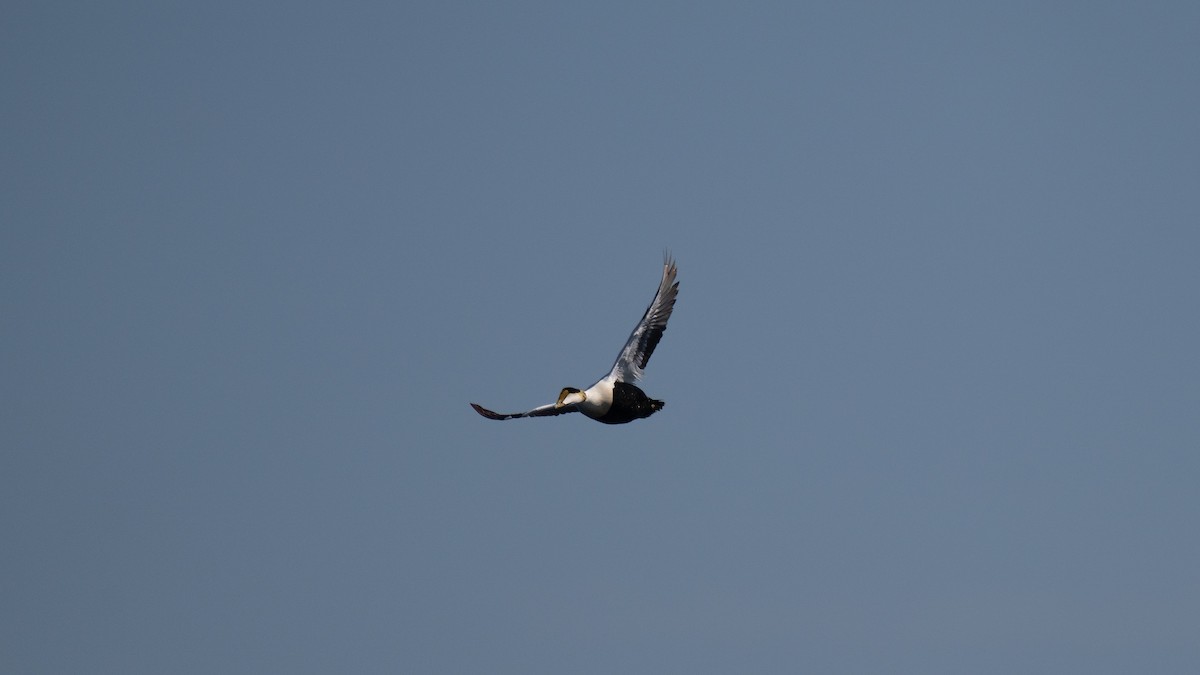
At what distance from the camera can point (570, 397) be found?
4766 cm

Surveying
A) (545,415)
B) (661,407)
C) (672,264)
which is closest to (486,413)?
(545,415)

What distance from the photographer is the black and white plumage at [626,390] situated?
47719mm

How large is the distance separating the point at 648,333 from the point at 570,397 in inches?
213

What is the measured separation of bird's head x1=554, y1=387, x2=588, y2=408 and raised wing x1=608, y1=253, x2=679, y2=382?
89.8 inches

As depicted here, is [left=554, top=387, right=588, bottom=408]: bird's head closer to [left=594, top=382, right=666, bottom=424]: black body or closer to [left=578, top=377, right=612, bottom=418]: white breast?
[left=578, top=377, right=612, bottom=418]: white breast

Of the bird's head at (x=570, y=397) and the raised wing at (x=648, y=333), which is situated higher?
the raised wing at (x=648, y=333)

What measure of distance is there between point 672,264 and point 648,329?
11.8ft

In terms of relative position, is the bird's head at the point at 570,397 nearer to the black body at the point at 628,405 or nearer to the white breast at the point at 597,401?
the white breast at the point at 597,401

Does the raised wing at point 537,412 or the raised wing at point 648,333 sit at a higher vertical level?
the raised wing at point 648,333

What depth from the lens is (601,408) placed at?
Answer: 48500 millimetres

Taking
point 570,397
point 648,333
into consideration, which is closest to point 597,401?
point 570,397

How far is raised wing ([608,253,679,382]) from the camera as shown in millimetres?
50375

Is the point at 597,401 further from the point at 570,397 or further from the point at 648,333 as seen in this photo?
the point at 648,333

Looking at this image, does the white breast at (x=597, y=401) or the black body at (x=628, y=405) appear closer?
the white breast at (x=597, y=401)
